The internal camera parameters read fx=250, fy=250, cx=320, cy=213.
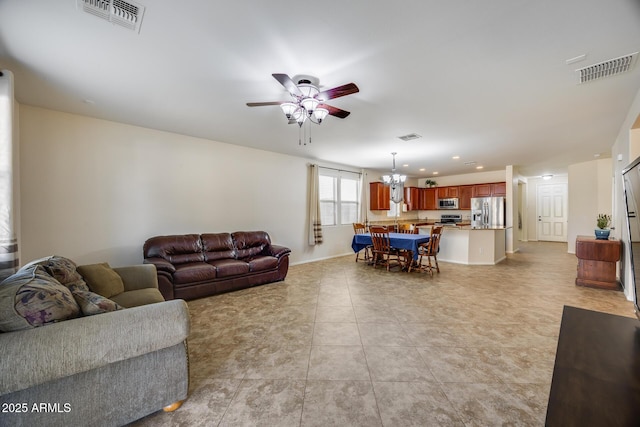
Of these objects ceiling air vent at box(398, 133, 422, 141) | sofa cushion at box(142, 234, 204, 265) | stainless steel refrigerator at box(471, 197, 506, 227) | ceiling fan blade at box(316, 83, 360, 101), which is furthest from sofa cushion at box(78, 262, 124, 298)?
stainless steel refrigerator at box(471, 197, 506, 227)

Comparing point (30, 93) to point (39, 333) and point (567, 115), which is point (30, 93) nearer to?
point (39, 333)

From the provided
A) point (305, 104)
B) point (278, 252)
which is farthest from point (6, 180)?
point (278, 252)

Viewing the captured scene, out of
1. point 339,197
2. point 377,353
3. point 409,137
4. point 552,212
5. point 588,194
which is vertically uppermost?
point 409,137

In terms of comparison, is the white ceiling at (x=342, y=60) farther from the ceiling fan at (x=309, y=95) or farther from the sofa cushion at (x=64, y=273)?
the sofa cushion at (x=64, y=273)

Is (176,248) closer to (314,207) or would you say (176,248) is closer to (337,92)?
A: (314,207)

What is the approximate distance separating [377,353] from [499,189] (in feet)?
25.2

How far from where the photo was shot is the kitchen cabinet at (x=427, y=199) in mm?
9156

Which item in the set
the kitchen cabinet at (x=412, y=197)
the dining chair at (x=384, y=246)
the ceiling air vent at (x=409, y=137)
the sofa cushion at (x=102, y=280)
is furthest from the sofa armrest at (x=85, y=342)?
the kitchen cabinet at (x=412, y=197)

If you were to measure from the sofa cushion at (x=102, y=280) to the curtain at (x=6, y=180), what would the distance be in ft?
1.66

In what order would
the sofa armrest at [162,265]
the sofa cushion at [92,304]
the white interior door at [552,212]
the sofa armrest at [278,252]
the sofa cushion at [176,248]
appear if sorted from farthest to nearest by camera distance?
the white interior door at [552,212] < the sofa armrest at [278,252] < the sofa cushion at [176,248] < the sofa armrest at [162,265] < the sofa cushion at [92,304]

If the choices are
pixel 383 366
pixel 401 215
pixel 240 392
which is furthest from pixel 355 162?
pixel 240 392

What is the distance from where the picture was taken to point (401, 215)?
9.26 metres

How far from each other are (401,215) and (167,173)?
756cm

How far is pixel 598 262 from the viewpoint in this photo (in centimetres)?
414
